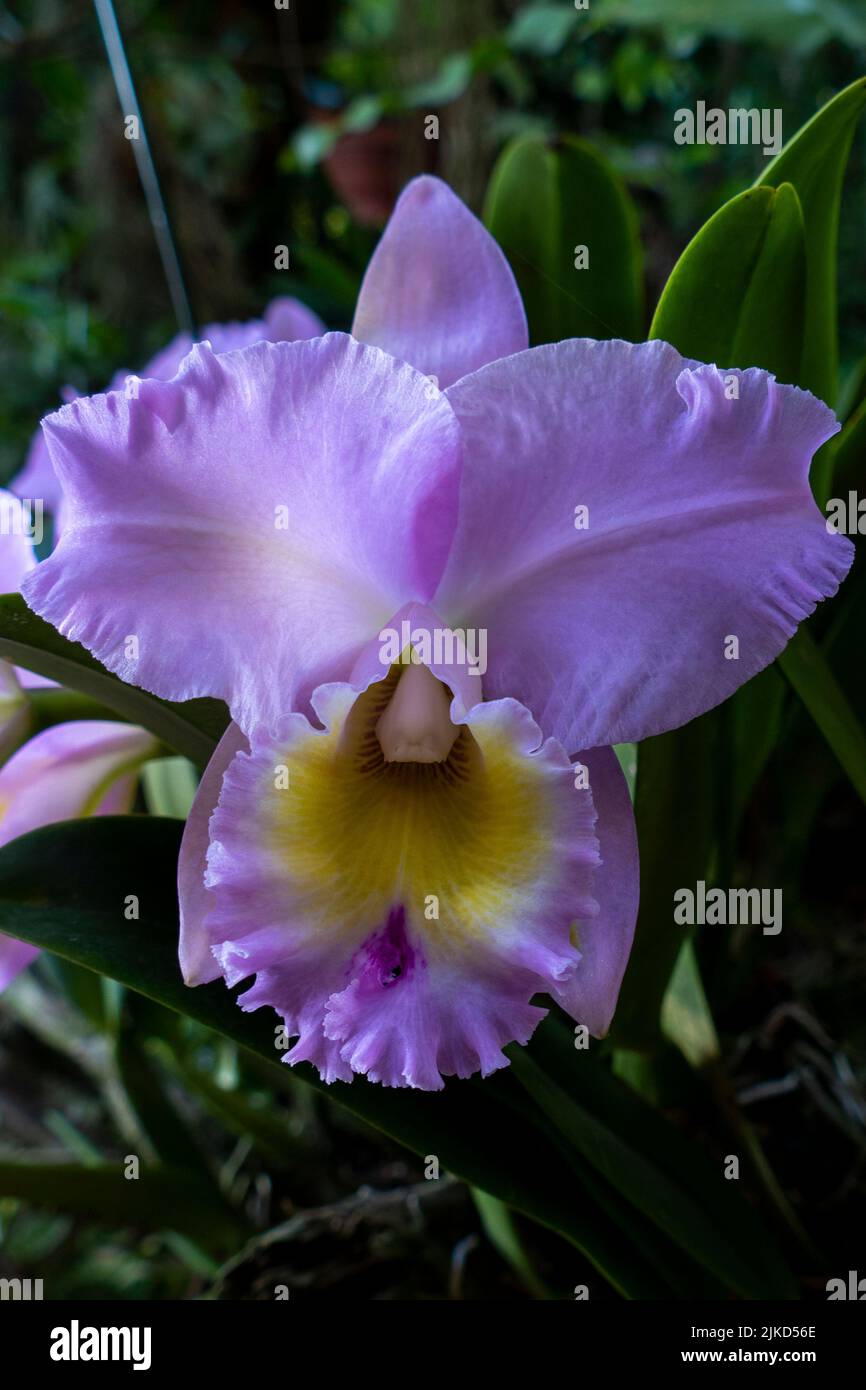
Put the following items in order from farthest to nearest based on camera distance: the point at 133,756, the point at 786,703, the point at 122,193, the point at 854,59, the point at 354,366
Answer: the point at 122,193 < the point at 854,59 < the point at 786,703 < the point at 133,756 < the point at 354,366

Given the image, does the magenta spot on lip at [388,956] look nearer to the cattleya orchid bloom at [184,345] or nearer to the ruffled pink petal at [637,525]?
the ruffled pink petal at [637,525]

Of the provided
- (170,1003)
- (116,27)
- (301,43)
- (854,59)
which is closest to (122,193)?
(301,43)

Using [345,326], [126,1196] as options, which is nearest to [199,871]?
[126,1196]

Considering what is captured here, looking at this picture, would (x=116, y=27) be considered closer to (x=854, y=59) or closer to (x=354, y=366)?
(x=354, y=366)

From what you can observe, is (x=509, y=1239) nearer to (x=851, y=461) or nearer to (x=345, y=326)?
(x=851, y=461)

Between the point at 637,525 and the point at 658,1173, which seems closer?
the point at 637,525
